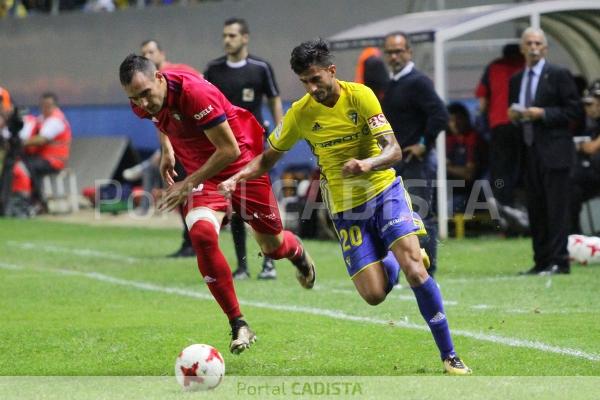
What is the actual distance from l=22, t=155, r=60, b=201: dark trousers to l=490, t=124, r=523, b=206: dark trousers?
963cm

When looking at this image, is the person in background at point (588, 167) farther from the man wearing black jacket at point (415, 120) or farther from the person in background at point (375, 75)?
the man wearing black jacket at point (415, 120)

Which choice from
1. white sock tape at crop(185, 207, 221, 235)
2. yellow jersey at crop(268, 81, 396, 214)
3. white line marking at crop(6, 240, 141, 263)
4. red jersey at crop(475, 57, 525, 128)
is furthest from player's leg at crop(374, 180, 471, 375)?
red jersey at crop(475, 57, 525, 128)

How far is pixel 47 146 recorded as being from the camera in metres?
24.8

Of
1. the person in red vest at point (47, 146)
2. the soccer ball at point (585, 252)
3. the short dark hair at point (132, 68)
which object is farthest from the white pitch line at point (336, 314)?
the person in red vest at point (47, 146)

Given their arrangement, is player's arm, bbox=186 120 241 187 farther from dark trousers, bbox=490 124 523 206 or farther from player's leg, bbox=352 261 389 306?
dark trousers, bbox=490 124 523 206

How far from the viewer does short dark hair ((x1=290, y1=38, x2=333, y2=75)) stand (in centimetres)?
825

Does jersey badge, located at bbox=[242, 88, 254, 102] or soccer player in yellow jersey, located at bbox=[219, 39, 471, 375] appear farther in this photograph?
jersey badge, located at bbox=[242, 88, 254, 102]

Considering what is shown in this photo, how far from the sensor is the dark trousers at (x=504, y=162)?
1772cm

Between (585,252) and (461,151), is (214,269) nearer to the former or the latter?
(585,252)

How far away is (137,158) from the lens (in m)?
27.5

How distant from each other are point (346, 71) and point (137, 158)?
6.57m

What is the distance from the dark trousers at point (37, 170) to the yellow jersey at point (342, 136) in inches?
638

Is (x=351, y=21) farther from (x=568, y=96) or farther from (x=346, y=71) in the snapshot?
(x=568, y=96)

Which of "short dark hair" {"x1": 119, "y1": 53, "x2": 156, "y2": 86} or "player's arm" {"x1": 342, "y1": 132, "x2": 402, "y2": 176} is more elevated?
"short dark hair" {"x1": 119, "y1": 53, "x2": 156, "y2": 86}
